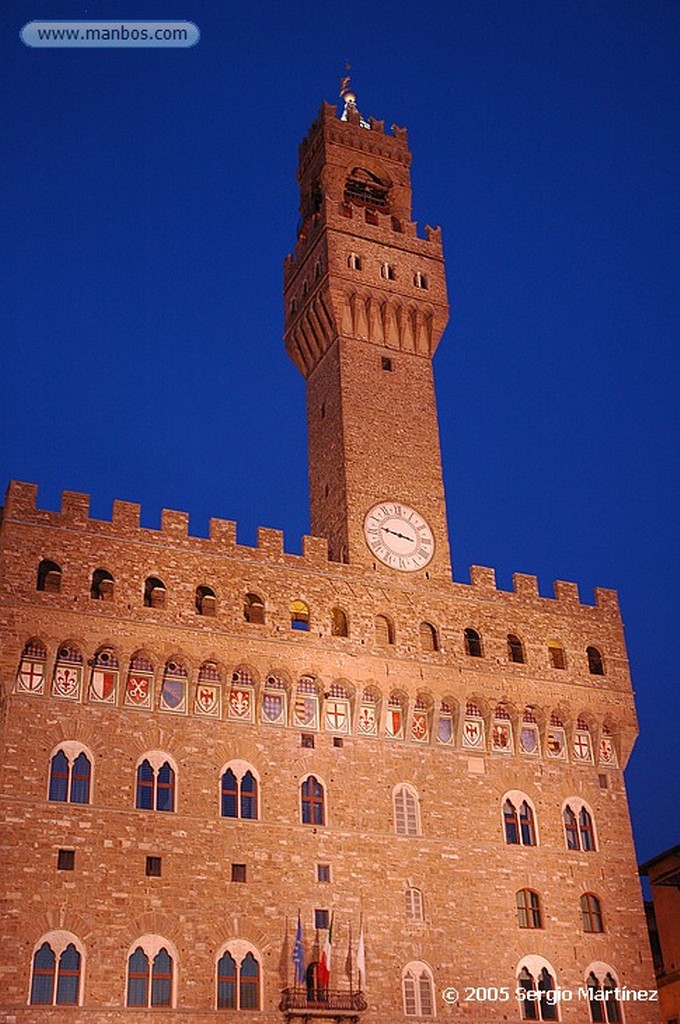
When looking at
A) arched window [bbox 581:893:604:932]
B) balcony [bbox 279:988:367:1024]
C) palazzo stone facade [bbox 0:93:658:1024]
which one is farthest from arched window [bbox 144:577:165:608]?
arched window [bbox 581:893:604:932]

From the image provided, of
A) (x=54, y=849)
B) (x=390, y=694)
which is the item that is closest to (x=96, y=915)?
(x=54, y=849)

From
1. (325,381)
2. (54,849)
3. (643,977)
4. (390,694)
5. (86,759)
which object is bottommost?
(643,977)

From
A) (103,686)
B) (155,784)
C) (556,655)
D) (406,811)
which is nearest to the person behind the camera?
(155,784)

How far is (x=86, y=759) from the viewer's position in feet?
102

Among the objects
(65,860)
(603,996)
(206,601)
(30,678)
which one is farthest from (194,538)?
(603,996)

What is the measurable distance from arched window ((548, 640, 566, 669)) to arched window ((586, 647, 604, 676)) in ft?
3.20

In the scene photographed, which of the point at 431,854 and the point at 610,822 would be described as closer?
the point at 431,854

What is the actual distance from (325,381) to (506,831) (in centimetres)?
1546

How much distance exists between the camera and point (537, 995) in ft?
111

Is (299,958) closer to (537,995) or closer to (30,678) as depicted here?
(537,995)

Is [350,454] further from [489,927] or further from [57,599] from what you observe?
[489,927]

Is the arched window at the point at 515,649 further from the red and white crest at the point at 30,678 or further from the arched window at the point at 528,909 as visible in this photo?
the red and white crest at the point at 30,678

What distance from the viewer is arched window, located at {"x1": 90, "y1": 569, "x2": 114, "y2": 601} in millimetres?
33062

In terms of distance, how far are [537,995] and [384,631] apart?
1072cm
